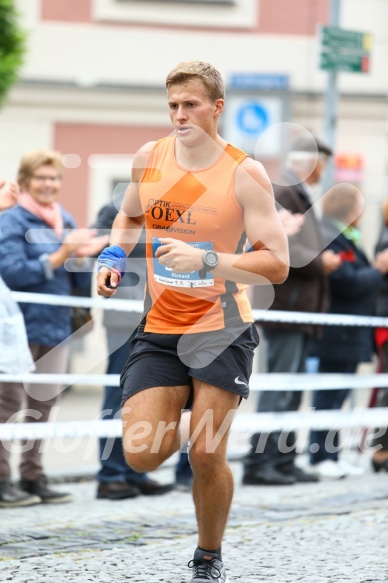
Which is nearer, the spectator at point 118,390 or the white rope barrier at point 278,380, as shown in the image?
the white rope barrier at point 278,380

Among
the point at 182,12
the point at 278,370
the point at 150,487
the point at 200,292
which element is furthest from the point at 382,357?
the point at 182,12

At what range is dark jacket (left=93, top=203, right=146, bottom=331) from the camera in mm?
7630

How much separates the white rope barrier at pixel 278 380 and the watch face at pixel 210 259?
7.89ft

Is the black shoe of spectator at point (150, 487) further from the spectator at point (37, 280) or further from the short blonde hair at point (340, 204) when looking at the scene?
the short blonde hair at point (340, 204)

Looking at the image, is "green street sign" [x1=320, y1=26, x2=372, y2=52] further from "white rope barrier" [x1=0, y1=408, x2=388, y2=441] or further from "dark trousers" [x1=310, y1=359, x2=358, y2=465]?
"white rope barrier" [x1=0, y1=408, x2=388, y2=441]

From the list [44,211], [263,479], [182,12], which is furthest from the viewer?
[182,12]

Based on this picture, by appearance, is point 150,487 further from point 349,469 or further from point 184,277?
point 184,277

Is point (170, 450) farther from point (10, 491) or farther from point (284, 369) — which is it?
point (284, 369)

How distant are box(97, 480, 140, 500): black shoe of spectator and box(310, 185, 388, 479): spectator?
1.71m

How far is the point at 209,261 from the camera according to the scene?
486cm

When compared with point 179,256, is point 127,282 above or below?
below

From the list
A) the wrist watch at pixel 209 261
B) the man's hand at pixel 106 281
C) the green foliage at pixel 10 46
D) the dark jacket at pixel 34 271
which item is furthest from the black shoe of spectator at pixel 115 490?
the green foliage at pixel 10 46

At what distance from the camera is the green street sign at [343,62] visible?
10.9 m

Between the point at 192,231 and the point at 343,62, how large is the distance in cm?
632
